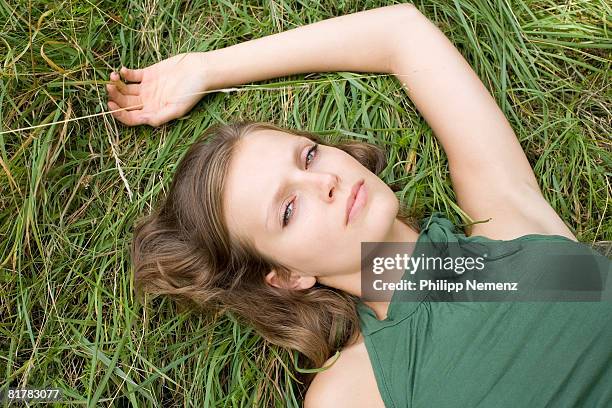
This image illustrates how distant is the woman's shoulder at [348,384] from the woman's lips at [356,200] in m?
0.53

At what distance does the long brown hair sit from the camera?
2236 mm

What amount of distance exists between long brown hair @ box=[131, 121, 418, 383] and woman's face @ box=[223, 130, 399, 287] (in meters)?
0.11

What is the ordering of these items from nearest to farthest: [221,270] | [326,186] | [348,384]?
1. [326,186]
2. [348,384]
3. [221,270]

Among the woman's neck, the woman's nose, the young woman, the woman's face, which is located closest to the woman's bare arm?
the young woman

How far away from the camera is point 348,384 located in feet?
7.04

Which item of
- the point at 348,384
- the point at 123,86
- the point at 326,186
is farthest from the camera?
the point at 123,86

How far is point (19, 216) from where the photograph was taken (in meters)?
2.54

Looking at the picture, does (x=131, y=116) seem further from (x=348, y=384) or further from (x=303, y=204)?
(x=348, y=384)

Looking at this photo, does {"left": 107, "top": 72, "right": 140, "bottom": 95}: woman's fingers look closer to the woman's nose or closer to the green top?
the woman's nose

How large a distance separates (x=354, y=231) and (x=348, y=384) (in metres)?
0.56

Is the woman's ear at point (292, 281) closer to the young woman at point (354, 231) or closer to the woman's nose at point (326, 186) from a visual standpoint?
the young woman at point (354, 231)

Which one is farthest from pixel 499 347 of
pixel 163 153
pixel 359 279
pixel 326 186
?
pixel 163 153

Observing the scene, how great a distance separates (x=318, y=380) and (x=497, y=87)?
4.69ft

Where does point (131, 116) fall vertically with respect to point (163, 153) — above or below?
above
